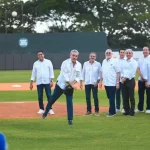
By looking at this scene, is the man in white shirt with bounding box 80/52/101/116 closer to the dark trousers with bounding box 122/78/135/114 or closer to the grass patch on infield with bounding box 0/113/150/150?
the dark trousers with bounding box 122/78/135/114

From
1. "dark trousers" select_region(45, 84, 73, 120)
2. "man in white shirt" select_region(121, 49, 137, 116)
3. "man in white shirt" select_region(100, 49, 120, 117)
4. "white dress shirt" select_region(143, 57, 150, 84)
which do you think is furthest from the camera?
"white dress shirt" select_region(143, 57, 150, 84)

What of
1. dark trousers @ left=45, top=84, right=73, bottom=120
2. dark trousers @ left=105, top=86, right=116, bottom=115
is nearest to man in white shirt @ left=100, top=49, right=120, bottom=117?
dark trousers @ left=105, top=86, right=116, bottom=115

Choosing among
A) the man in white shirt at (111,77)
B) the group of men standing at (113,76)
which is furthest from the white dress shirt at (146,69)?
the man in white shirt at (111,77)

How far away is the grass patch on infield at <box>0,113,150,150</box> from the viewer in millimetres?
8469

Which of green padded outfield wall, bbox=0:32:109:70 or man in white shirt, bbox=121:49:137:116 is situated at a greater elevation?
green padded outfield wall, bbox=0:32:109:70

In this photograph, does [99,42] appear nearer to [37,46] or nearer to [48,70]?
[37,46]

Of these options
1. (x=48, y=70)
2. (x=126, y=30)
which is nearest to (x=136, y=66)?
(x=48, y=70)

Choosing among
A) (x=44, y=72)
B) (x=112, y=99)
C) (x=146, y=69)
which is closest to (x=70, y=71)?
(x=112, y=99)

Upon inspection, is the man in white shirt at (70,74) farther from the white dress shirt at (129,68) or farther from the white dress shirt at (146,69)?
the white dress shirt at (146,69)

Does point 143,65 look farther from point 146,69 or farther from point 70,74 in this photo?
point 70,74

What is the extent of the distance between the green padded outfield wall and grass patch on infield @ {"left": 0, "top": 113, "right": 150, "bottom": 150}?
41962 mm

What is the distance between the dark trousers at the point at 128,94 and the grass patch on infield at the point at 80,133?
66 cm

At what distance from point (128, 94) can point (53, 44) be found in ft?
137

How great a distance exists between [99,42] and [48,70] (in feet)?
134
